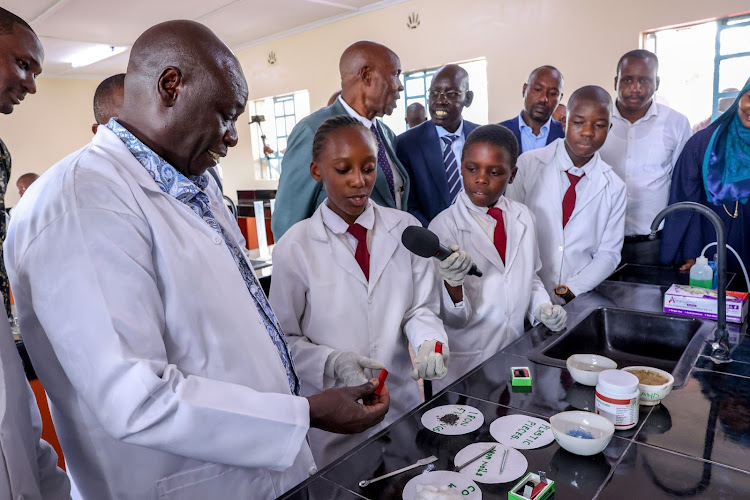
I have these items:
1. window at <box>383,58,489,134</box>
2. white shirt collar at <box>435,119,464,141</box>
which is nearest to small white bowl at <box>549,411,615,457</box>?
white shirt collar at <box>435,119,464,141</box>

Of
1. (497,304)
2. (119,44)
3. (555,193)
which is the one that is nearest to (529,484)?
(497,304)

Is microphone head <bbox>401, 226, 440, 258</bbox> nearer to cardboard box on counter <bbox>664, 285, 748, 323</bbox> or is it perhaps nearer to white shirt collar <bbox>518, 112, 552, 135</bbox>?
cardboard box on counter <bbox>664, 285, 748, 323</bbox>

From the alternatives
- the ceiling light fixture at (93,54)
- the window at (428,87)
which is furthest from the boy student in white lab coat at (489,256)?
the ceiling light fixture at (93,54)

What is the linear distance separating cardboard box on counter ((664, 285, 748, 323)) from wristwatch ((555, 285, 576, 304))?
0.35 meters

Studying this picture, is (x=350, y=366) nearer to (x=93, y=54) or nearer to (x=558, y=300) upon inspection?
(x=558, y=300)

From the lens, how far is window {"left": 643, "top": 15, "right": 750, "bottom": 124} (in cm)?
413

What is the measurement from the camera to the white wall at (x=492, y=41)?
450 cm

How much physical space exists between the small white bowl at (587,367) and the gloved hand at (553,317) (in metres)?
0.26

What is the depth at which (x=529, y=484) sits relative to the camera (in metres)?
0.84

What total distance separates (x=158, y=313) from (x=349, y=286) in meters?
0.73

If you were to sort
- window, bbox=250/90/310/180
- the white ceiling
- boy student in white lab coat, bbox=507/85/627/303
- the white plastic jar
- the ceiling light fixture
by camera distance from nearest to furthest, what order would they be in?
the white plastic jar → boy student in white lab coat, bbox=507/85/627/303 → the white ceiling → the ceiling light fixture → window, bbox=250/90/310/180

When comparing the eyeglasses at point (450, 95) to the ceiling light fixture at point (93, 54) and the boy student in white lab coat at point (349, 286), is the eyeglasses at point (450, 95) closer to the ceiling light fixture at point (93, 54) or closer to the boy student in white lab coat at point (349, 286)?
the boy student in white lab coat at point (349, 286)

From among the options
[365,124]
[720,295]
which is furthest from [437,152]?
[720,295]

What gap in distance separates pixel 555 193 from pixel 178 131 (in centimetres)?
176
